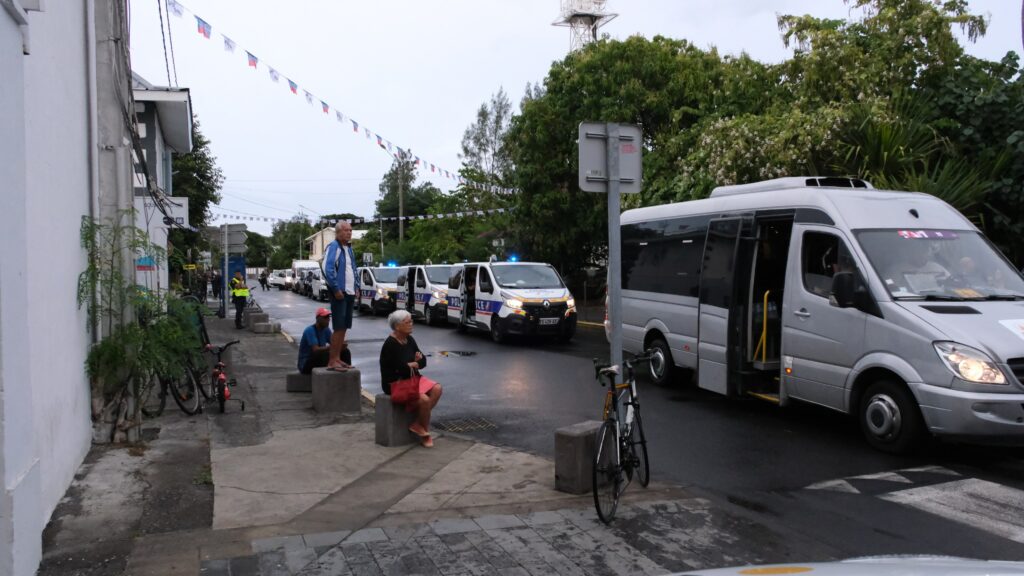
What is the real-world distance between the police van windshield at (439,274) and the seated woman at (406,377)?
15499 millimetres

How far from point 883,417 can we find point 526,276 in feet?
36.8

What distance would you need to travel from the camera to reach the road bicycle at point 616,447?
5359 millimetres

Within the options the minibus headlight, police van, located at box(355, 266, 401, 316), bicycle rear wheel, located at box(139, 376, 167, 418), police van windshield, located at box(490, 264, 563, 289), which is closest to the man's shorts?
bicycle rear wheel, located at box(139, 376, 167, 418)

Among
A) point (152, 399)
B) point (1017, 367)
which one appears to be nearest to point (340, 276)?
point (152, 399)

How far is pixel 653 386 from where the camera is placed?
1112cm

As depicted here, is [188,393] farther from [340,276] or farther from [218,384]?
[340,276]

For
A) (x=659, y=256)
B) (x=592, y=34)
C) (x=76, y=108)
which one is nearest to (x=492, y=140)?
(x=592, y=34)

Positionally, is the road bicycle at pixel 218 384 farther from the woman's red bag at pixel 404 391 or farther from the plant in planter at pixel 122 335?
the woman's red bag at pixel 404 391

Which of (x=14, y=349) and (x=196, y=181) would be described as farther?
(x=196, y=181)

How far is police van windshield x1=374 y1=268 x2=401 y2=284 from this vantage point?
2794 cm

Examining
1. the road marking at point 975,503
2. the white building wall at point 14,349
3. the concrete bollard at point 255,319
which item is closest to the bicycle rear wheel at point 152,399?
the white building wall at point 14,349

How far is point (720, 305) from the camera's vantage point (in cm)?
949

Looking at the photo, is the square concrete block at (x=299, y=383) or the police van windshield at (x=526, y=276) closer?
the square concrete block at (x=299, y=383)

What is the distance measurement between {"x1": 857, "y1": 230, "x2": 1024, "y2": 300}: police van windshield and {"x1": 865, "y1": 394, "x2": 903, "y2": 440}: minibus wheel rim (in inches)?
39.4
